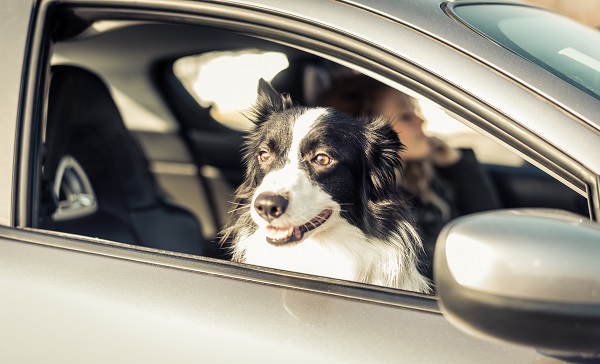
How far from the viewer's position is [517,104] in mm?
1488

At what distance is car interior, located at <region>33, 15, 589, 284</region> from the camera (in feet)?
8.85

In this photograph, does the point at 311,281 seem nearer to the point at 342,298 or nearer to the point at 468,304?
the point at 342,298

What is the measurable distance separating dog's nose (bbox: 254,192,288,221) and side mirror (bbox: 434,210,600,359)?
3.45 feet

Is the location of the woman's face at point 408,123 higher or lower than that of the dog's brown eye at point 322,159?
higher

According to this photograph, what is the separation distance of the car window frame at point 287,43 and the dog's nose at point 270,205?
49 cm

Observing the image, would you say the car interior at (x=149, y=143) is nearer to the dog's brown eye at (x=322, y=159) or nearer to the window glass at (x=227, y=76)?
the window glass at (x=227, y=76)

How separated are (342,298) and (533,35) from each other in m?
0.82

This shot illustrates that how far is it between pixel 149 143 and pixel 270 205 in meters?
2.26

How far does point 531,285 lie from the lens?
1.14 metres

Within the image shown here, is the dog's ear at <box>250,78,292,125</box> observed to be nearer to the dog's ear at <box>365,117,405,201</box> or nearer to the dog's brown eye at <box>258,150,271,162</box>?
the dog's brown eye at <box>258,150,271,162</box>

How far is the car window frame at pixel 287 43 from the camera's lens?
151cm

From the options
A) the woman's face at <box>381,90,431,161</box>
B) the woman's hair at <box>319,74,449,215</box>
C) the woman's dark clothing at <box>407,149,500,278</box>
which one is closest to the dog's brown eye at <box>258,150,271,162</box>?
the woman's hair at <box>319,74,449,215</box>

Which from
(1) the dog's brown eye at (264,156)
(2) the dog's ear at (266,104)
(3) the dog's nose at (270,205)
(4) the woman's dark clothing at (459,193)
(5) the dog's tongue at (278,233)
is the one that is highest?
(4) the woman's dark clothing at (459,193)

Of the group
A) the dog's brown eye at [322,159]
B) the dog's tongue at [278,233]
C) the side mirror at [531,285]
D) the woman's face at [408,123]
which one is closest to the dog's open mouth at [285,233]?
the dog's tongue at [278,233]
